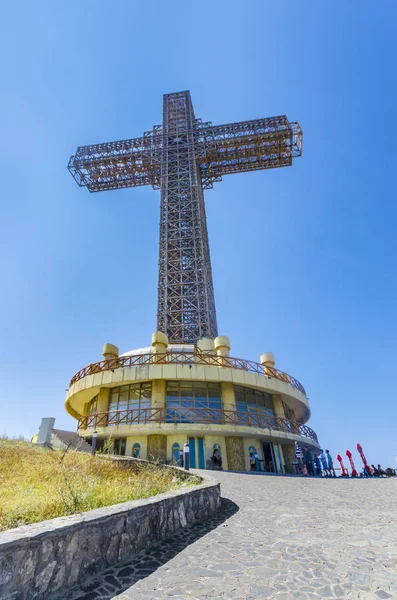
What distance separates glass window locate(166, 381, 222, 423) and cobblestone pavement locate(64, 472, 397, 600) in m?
10.6

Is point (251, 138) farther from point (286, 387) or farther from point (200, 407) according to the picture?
point (200, 407)

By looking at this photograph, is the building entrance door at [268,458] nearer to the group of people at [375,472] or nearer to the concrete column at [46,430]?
the group of people at [375,472]

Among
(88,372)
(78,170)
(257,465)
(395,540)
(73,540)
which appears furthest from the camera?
(78,170)

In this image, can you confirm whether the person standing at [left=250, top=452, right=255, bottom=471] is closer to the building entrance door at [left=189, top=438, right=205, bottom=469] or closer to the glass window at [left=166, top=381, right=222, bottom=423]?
the building entrance door at [left=189, top=438, right=205, bottom=469]

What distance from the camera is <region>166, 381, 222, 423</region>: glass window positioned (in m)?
16.8

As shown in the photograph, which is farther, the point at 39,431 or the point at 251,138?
the point at 251,138

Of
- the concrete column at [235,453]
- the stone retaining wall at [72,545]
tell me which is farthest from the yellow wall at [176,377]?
the stone retaining wall at [72,545]

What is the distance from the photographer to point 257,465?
1691 cm

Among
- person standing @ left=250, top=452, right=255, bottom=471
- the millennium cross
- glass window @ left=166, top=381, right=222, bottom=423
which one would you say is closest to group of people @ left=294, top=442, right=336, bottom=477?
person standing @ left=250, top=452, right=255, bottom=471

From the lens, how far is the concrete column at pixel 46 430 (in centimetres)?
1939

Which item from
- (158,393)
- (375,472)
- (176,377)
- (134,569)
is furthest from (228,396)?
(134,569)

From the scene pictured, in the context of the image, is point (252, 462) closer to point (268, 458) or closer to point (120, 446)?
point (268, 458)

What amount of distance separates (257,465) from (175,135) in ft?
127

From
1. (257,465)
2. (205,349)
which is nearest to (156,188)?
(205,349)
